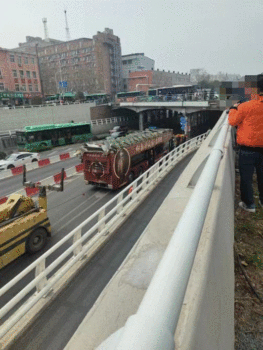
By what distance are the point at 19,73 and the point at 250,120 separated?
68.7m

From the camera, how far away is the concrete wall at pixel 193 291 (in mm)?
1419

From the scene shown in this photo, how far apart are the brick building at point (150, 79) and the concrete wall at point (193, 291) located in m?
82.5

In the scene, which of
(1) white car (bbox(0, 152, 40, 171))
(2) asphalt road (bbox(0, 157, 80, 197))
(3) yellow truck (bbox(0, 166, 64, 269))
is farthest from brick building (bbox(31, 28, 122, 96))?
(3) yellow truck (bbox(0, 166, 64, 269))

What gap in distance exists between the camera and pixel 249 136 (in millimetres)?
3959

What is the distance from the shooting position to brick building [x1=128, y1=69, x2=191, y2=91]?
93.5 m

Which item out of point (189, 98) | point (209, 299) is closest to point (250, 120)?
point (209, 299)

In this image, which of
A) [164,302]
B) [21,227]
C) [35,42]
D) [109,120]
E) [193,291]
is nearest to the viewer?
[164,302]

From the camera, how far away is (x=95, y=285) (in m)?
5.25

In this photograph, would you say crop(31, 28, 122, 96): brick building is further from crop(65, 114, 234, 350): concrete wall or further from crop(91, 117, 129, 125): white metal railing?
crop(65, 114, 234, 350): concrete wall

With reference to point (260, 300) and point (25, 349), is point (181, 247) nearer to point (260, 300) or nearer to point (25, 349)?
point (260, 300)

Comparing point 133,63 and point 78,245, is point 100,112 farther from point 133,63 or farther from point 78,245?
point 133,63

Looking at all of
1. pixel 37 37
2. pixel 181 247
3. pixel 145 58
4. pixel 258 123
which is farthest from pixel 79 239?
pixel 37 37

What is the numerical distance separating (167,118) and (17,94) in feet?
129

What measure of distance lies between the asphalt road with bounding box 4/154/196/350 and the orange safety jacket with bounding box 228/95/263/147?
166 inches
